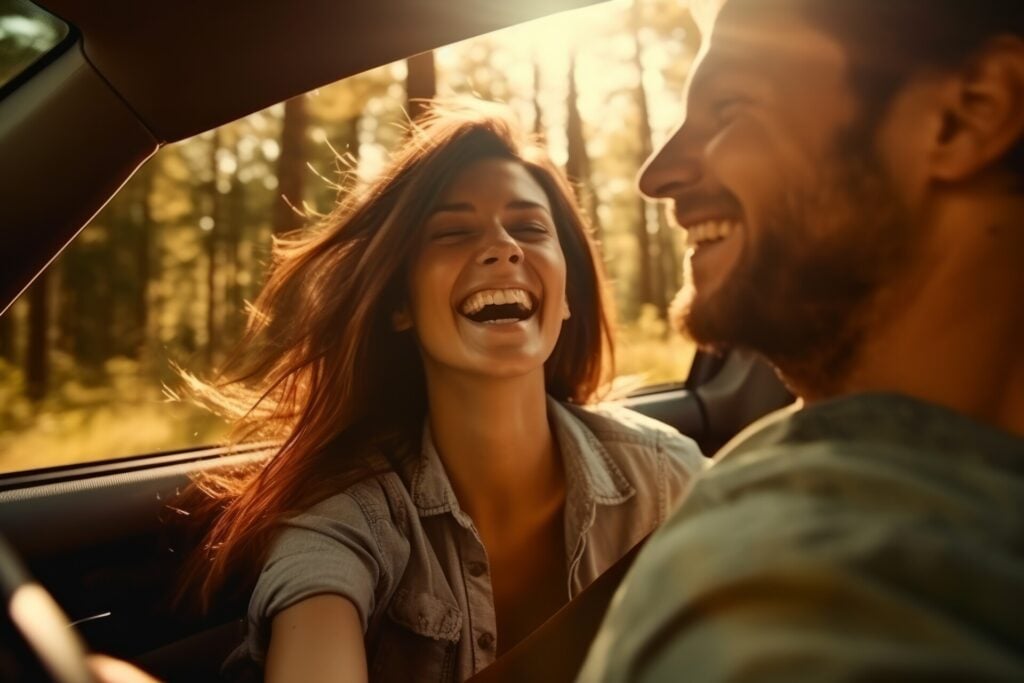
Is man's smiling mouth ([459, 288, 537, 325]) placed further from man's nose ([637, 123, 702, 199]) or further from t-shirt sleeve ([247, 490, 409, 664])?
man's nose ([637, 123, 702, 199])

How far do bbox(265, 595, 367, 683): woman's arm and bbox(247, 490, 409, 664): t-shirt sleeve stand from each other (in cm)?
3

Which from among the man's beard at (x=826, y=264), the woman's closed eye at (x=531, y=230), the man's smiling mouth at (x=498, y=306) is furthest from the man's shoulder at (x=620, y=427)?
the man's beard at (x=826, y=264)

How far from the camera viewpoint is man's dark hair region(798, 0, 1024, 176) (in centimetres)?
135

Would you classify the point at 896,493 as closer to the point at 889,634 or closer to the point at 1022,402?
the point at 889,634

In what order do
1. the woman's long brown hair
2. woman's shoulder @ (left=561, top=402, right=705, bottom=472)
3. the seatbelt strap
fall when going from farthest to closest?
woman's shoulder @ (left=561, top=402, right=705, bottom=472)
the woman's long brown hair
the seatbelt strap

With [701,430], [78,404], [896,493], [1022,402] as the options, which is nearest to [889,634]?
[896,493]

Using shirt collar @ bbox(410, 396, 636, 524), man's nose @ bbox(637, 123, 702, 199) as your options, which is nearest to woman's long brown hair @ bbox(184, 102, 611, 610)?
shirt collar @ bbox(410, 396, 636, 524)

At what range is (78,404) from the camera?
19.9 meters

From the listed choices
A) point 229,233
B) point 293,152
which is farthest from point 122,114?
point 229,233

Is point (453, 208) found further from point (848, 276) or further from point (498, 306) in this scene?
point (848, 276)

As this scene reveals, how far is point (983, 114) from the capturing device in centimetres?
133

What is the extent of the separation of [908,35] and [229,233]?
2471 cm

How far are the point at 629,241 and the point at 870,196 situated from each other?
29157 mm

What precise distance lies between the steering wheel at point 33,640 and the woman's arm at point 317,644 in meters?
0.94
